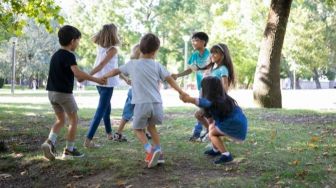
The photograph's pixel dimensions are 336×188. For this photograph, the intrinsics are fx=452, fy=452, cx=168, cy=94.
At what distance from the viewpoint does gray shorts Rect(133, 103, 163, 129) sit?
5.61m

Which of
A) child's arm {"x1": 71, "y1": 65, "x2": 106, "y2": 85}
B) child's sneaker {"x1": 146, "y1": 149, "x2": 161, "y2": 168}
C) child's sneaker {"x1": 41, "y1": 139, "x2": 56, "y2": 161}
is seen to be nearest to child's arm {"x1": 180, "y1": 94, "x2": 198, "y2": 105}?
child's sneaker {"x1": 146, "y1": 149, "x2": 161, "y2": 168}

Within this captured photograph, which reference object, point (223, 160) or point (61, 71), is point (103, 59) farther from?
point (223, 160)

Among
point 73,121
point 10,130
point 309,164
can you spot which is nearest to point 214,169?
point 309,164

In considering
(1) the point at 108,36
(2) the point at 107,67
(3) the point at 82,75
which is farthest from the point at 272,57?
(3) the point at 82,75

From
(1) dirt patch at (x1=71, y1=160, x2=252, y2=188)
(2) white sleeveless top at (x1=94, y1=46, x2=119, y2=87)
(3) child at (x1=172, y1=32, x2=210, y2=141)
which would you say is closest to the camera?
(1) dirt patch at (x1=71, y1=160, x2=252, y2=188)

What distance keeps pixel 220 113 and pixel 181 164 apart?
83 cm

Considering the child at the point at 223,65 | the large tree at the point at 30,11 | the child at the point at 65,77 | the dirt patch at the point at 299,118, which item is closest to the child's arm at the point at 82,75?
the child at the point at 65,77

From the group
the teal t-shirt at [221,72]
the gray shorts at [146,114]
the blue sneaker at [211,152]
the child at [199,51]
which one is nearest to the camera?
the gray shorts at [146,114]

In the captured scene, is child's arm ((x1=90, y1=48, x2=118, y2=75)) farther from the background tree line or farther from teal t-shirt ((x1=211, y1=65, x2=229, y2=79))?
the background tree line

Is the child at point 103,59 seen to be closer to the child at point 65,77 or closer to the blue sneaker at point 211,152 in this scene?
the child at point 65,77

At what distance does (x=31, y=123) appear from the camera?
1115 cm

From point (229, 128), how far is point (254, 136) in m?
2.57

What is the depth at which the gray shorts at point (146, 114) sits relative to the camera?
5609 mm

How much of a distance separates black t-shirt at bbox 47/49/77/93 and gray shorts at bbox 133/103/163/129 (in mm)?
1160
